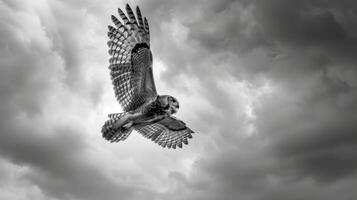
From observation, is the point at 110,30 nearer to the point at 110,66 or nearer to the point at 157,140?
the point at 110,66

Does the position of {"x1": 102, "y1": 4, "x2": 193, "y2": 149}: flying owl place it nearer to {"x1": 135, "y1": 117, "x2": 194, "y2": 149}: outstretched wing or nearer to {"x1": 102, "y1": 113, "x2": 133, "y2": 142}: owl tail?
{"x1": 102, "y1": 113, "x2": 133, "y2": 142}: owl tail

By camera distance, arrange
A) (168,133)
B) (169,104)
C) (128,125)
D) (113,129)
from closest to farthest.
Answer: (169,104)
(113,129)
(128,125)
(168,133)

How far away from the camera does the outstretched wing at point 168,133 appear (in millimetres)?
21817

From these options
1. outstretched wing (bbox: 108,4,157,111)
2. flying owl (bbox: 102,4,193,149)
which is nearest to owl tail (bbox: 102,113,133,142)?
flying owl (bbox: 102,4,193,149)

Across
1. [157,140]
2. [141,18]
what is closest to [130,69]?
[141,18]

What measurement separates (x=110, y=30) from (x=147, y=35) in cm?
163

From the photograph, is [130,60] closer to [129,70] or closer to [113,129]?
[129,70]

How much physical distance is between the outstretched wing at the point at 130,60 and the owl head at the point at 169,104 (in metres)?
1.67

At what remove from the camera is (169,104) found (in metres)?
17.7

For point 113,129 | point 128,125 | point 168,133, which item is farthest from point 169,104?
point 168,133

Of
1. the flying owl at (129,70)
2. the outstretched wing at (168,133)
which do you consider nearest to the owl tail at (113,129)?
the flying owl at (129,70)

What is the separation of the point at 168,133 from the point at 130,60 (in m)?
4.50

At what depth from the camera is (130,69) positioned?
64.6ft

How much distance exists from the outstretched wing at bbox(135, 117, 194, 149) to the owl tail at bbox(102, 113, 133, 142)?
7.04ft
